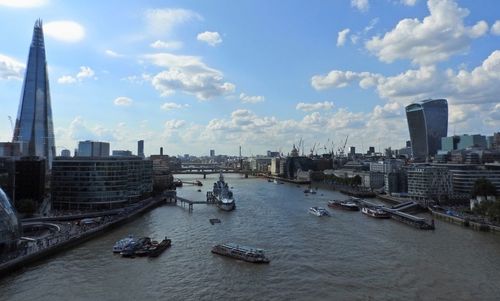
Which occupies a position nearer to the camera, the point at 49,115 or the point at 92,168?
the point at 92,168

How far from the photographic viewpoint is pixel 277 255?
121 feet

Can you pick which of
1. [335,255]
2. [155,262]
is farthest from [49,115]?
[335,255]

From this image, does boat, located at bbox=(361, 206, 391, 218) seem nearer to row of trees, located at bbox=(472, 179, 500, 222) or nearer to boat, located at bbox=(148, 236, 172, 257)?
row of trees, located at bbox=(472, 179, 500, 222)

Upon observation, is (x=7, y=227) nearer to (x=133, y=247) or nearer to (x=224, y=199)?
(x=133, y=247)

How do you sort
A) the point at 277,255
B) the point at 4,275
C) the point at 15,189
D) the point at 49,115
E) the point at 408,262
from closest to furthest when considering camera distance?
the point at 4,275
the point at 408,262
the point at 277,255
the point at 15,189
the point at 49,115

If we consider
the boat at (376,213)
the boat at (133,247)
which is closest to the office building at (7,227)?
the boat at (133,247)

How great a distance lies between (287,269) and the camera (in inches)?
1276

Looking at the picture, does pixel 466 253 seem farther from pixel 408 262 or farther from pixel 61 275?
pixel 61 275

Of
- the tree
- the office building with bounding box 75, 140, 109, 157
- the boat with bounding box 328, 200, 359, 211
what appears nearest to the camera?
the tree

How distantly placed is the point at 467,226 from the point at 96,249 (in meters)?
41.7

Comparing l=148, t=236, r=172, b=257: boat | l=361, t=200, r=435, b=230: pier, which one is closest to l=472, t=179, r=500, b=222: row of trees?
l=361, t=200, r=435, b=230: pier

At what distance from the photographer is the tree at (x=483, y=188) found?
70250 millimetres

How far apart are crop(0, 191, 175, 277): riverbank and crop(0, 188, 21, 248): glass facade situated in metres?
1.54

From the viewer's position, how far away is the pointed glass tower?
103 m
